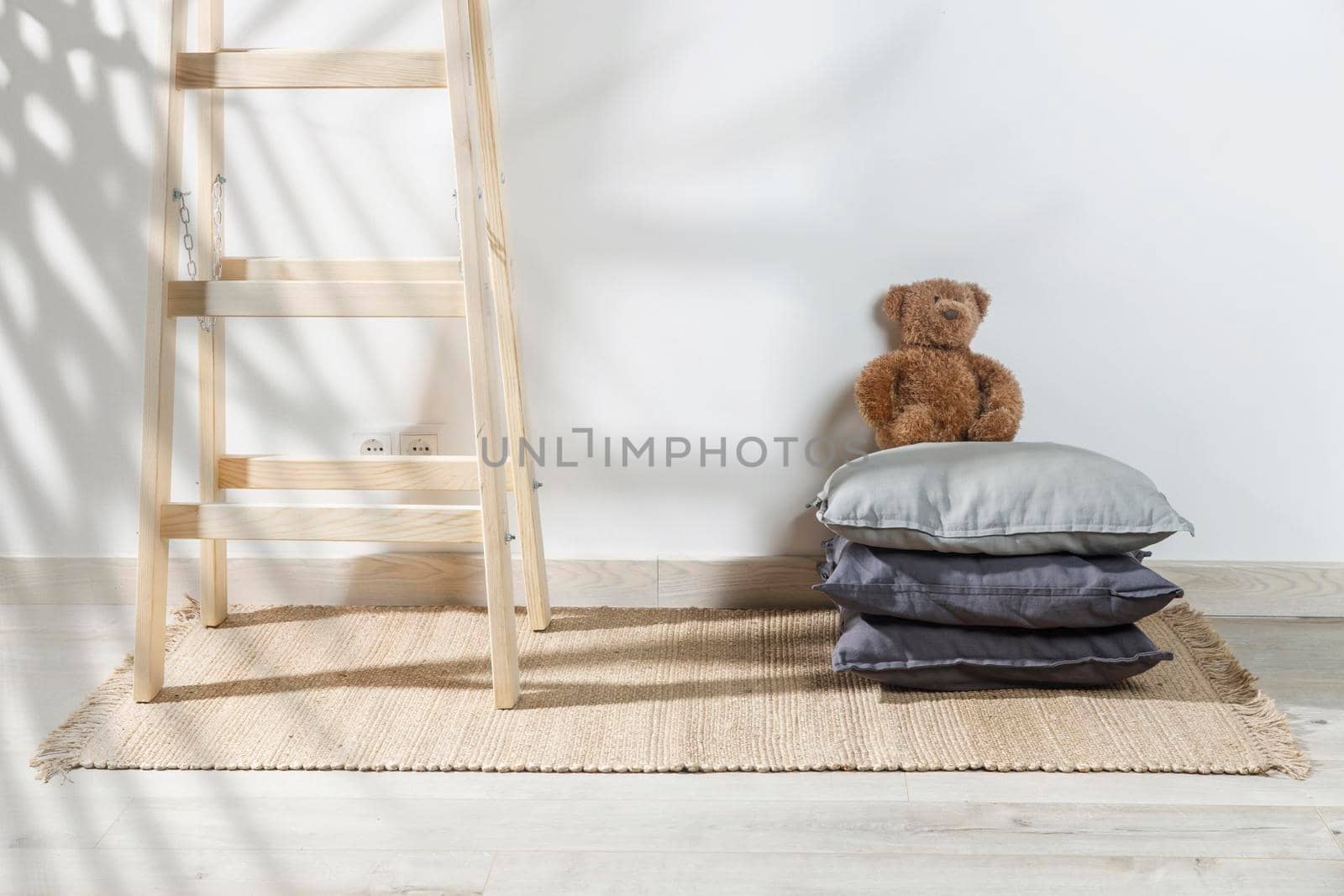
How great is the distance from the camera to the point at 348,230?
1.61 m

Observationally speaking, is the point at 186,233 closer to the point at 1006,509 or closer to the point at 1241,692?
the point at 1006,509

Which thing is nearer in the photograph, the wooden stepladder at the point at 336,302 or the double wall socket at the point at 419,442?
the wooden stepladder at the point at 336,302

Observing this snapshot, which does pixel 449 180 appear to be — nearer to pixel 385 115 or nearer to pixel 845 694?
pixel 385 115

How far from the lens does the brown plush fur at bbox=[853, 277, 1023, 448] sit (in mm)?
1520

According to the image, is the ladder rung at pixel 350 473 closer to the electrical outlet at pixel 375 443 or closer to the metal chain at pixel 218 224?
the electrical outlet at pixel 375 443

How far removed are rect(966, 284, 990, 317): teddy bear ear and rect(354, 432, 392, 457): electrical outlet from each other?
2.85 feet

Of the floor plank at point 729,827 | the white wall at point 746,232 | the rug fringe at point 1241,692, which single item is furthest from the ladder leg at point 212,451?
the rug fringe at point 1241,692

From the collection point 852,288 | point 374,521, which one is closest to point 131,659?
point 374,521

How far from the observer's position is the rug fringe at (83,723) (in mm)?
1238

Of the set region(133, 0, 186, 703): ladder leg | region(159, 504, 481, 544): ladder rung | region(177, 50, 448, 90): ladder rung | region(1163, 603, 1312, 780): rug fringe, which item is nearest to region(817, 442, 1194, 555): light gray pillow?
region(1163, 603, 1312, 780): rug fringe

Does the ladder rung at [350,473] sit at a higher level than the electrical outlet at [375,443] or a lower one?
lower

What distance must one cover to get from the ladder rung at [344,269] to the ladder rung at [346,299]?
20 centimetres

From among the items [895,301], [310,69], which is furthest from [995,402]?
[310,69]

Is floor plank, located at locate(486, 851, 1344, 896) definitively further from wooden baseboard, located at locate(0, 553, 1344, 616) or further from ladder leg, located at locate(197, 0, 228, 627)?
ladder leg, located at locate(197, 0, 228, 627)
